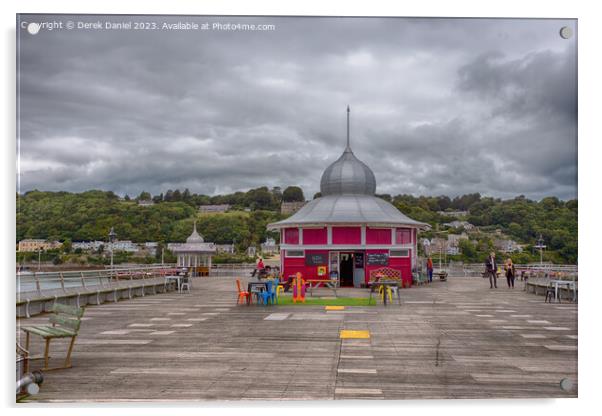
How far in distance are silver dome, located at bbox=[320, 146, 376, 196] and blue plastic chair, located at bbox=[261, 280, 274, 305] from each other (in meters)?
12.5

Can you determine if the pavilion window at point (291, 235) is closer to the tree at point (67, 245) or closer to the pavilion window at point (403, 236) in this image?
the pavilion window at point (403, 236)

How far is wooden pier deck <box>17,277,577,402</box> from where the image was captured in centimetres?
619

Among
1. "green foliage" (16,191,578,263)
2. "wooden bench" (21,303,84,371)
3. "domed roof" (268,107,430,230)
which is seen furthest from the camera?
"domed roof" (268,107,430,230)

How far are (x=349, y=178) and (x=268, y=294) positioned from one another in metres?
13.0

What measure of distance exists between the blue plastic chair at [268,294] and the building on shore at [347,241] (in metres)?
8.54

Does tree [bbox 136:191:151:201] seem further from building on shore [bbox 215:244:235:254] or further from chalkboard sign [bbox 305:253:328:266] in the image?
building on shore [bbox 215:244:235:254]

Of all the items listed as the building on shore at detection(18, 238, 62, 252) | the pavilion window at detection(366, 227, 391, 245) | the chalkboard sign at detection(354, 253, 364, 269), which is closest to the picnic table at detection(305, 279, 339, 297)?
the chalkboard sign at detection(354, 253, 364, 269)

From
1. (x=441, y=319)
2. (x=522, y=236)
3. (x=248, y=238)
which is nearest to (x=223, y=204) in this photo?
(x=441, y=319)

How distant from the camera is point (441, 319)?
1233cm

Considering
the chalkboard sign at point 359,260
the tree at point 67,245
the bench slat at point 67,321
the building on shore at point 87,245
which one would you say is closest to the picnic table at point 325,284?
the chalkboard sign at point 359,260

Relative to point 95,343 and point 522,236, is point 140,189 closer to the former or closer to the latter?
point 95,343

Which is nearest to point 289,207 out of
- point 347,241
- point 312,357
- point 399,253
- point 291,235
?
point 291,235

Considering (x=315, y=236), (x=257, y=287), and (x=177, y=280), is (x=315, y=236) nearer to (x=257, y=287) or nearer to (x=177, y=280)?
(x=177, y=280)
